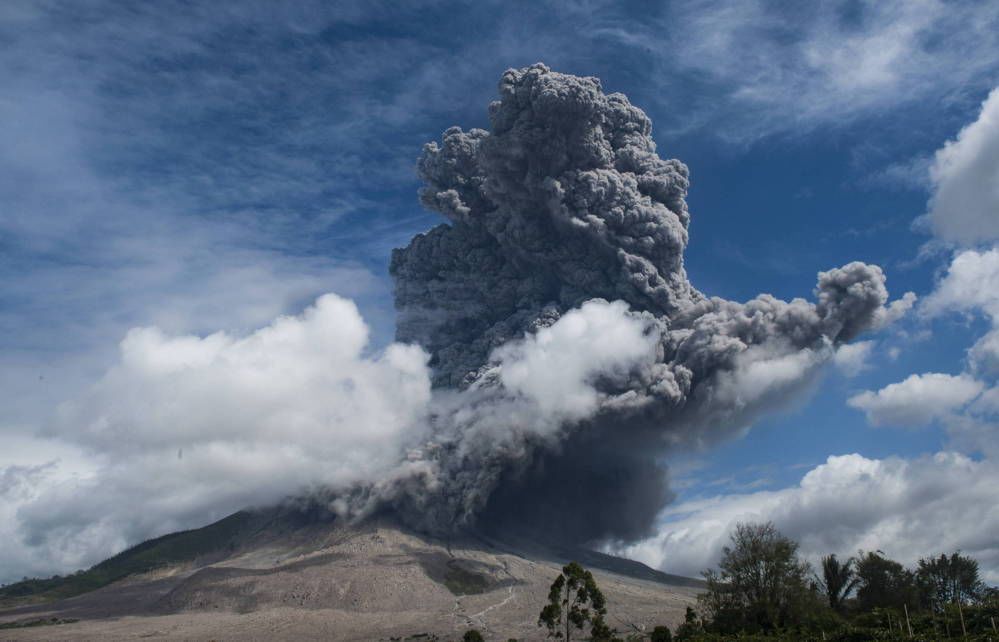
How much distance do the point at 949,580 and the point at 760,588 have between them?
3034 cm

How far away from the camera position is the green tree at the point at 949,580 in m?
86.0

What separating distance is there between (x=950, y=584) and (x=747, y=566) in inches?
1229

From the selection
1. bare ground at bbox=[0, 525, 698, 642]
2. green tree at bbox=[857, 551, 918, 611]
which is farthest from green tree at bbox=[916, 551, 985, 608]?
bare ground at bbox=[0, 525, 698, 642]

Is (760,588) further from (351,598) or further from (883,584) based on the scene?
(351,598)

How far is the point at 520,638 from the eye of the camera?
116 metres

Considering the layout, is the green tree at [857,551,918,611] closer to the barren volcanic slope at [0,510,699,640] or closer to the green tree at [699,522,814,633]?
the green tree at [699,522,814,633]

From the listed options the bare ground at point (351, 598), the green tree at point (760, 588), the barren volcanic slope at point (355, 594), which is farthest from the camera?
the barren volcanic slope at point (355, 594)

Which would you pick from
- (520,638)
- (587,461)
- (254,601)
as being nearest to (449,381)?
(587,461)

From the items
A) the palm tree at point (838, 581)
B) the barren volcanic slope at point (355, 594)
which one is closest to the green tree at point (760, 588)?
the palm tree at point (838, 581)

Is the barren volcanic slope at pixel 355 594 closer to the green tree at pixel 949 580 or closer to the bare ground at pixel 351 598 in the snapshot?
the bare ground at pixel 351 598

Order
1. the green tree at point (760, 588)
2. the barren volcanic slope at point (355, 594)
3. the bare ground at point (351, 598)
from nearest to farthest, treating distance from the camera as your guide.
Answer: the green tree at point (760, 588)
the bare ground at point (351, 598)
the barren volcanic slope at point (355, 594)

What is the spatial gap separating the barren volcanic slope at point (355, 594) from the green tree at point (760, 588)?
48859 mm

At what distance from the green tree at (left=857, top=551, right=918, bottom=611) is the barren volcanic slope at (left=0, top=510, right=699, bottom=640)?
45844 mm

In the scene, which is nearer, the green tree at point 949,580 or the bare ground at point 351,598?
the green tree at point 949,580
